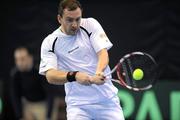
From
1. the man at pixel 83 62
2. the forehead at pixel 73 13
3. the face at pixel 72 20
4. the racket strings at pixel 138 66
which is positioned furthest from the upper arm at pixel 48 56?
the racket strings at pixel 138 66

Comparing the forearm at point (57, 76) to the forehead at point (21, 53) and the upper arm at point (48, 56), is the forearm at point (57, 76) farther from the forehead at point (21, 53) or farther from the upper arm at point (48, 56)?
the forehead at point (21, 53)

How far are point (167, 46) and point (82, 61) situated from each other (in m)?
5.20

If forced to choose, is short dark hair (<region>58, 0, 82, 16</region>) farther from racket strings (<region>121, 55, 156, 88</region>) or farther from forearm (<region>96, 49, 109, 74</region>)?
racket strings (<region>121, 55, 156, 88</region>)

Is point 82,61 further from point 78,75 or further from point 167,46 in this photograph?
point 167,46

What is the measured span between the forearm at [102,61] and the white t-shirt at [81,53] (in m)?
0.07

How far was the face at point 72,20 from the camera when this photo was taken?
7227mm

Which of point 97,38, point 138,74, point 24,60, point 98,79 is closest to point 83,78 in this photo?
point 98,79

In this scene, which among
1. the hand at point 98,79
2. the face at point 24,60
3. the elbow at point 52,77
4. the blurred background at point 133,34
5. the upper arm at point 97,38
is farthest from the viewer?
the blurred background at point 133,34

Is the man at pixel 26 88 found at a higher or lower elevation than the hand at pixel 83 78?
lower

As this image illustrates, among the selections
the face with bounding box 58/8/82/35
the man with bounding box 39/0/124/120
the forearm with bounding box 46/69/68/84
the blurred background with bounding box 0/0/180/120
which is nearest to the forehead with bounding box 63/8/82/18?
the face with bounding box 58/8/82/35

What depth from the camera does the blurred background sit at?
12320 millimetres

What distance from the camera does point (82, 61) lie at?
750cm

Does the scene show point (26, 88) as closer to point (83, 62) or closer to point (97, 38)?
point (83, 62)

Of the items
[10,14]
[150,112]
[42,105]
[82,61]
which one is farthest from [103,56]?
[10,14]
